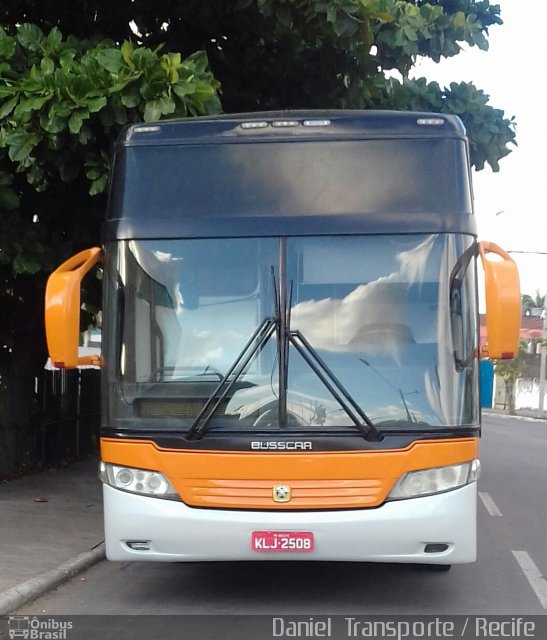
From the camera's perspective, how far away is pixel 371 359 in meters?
6.51

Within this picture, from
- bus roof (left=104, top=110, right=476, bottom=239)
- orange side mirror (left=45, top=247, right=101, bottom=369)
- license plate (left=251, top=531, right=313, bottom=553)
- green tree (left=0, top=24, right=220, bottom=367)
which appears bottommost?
license plate (left=251, top=531, right=313, bottom=553)

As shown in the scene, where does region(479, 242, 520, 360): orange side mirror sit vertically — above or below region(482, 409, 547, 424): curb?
above

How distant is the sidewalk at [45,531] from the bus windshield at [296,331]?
1.72 m

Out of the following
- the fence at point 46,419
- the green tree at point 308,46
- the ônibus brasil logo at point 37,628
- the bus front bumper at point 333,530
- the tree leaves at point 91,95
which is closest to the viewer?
the ônibus brasil logo at point 37,628

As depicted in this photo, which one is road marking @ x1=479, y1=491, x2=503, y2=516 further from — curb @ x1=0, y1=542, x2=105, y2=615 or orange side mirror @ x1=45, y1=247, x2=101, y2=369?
orange side mirror @ x1=45, y1=247, x2=101, y2=369

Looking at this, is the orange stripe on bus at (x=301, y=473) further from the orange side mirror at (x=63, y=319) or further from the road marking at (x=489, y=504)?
the road marking at (x=489, y=504)

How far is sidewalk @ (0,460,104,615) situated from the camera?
24.8ft

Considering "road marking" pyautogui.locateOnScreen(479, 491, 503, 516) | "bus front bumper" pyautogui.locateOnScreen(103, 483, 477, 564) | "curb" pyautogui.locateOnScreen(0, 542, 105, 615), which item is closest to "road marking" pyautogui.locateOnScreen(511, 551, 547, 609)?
"bus front bumper" pyautogui.locateOnScreen(103, 483, 477, 564)

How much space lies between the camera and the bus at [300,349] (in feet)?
21.0

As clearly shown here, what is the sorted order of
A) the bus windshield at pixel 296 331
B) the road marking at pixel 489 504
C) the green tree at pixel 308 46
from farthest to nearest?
the road marking at pixel 489 504 < the green tree at pixel 308 46 < the bus windshield at pixel 296 331

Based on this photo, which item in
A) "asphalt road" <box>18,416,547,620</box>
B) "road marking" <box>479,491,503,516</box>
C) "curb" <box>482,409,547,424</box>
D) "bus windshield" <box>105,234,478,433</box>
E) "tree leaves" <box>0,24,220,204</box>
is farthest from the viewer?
"curb" <box>482,409,547,424</box>

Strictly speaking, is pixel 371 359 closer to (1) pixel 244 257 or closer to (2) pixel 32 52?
(1) pixel 244 257

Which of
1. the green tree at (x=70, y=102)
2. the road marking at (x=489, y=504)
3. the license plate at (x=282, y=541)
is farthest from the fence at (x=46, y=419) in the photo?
the license plate at (x=282, y=541)

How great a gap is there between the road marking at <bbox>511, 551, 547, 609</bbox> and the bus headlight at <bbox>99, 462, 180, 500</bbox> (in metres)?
2.85
